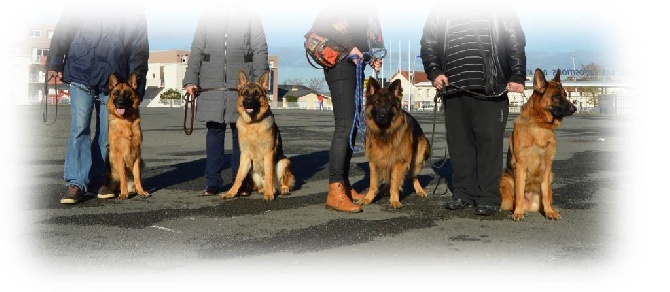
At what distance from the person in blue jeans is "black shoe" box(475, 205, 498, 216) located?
3.75m

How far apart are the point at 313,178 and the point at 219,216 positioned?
120 inches

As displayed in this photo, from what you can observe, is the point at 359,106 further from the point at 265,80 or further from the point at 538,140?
the point at 538,140

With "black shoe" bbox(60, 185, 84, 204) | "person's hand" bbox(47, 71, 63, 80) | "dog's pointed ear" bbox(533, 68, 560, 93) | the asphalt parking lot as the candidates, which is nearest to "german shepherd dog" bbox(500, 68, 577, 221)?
"dog's pointed ear" bbox(533, 68, 560, 93)

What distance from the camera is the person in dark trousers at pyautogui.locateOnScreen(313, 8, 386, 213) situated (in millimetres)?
6094

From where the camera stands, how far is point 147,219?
Result: 5605 mm

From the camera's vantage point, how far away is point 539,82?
5848 mm

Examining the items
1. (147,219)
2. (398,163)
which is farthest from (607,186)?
(147,219)

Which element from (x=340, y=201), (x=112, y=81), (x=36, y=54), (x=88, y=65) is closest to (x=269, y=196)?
(x=340, y=201)

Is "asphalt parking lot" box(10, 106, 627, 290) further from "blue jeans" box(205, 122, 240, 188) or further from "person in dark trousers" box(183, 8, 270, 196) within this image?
"person in dark trousers" box(183, 8, 270, 196)

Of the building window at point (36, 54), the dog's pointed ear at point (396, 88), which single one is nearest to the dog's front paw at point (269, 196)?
the dog's pointed ear at point (396, 88)

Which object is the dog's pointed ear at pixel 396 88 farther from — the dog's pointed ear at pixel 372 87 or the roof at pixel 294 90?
the roof at pixel 294 90

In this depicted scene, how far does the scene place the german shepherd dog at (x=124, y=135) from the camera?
676 centimetres

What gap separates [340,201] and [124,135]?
2481 mm

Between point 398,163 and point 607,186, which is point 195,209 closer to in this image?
point 398,163
